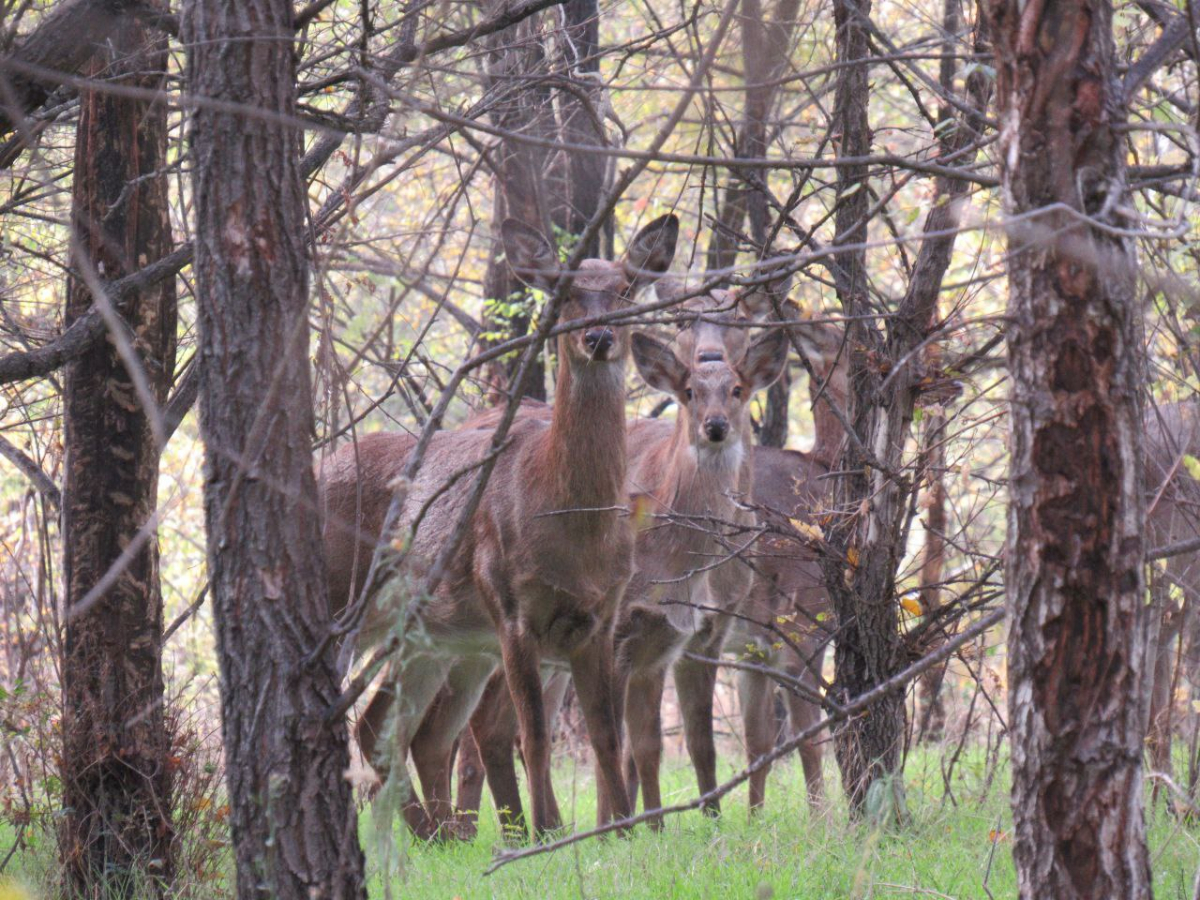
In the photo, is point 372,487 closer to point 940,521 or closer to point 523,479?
point 523,479

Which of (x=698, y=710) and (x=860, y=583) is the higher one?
A: (x=860, y=583)

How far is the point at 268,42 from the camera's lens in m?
3.77

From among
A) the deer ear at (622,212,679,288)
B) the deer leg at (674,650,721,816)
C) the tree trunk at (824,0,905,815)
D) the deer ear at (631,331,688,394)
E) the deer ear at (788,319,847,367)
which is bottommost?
the deer leg at (674,650,721,816)

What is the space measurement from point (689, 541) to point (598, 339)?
2.22 metres

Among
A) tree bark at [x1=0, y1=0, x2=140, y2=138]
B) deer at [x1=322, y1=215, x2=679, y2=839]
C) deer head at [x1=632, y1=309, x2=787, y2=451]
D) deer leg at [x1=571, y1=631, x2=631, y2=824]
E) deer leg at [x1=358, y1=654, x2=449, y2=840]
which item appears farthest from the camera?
deer head at [x1=632, y1=309, x2=787, y2=451]

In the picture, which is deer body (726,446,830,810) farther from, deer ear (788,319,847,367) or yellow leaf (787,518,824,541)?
yellow leaf (787,518,824,541)

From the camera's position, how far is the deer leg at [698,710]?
8539 mm

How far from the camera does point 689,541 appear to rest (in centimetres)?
867

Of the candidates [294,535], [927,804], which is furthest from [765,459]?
[294,535]

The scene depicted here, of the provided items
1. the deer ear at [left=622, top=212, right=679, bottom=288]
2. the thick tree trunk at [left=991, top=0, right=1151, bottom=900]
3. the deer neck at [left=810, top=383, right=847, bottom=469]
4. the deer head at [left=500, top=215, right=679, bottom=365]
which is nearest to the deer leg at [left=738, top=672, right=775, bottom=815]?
the deer neck at [left=810, top=383, right=847, bottom=469]

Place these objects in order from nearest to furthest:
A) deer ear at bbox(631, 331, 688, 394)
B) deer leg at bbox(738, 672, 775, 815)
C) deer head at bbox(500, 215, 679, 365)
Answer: deer head at bbox(500, 215, 679, 365) → deer ear at bbox(631, 331, 688, 394) → deer leg at bbox(738, 672, 775, 815)

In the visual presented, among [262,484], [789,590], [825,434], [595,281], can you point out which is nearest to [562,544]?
[595,281]

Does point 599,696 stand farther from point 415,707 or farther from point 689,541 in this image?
point 689,541

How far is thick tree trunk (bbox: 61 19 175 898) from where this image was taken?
5.51 meters
